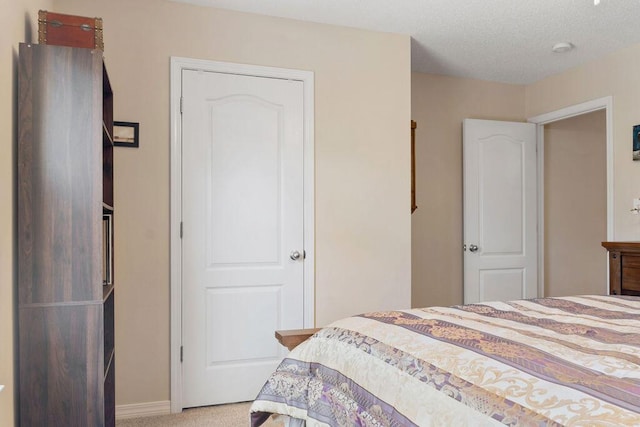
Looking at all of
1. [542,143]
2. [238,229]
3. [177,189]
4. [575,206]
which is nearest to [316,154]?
[238,229]

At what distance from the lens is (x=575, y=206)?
201 inches

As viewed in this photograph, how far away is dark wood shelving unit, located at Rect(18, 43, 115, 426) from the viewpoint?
1.91 metres

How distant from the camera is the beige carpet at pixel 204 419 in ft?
9.45

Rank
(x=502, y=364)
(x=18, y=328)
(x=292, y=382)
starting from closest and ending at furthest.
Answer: (x=502, y=364) < (x=292, y=382) < (x=18, y=328)

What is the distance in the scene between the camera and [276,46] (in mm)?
3369

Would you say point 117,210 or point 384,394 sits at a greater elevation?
point 117,210

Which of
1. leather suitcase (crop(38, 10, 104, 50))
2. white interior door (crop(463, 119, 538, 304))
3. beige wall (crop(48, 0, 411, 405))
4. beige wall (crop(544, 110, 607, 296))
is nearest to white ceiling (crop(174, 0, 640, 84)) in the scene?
beige wall (crop(48, 0, 411, 405))

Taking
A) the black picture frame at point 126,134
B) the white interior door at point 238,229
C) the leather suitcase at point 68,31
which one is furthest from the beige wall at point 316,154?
the leather suitcase at point 68,31

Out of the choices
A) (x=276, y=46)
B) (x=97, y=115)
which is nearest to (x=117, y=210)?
(x=97, y=115)

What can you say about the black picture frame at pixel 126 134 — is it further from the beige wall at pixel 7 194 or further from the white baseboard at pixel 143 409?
the white baseboard at pixel 143 409

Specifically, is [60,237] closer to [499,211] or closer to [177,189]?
[177,189]

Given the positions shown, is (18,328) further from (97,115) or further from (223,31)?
(223,31)

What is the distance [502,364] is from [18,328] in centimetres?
172

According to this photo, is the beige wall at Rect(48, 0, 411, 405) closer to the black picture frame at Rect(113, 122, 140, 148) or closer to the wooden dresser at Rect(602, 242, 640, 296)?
the black picture frame at Rect(113, 122, 140, 148)
